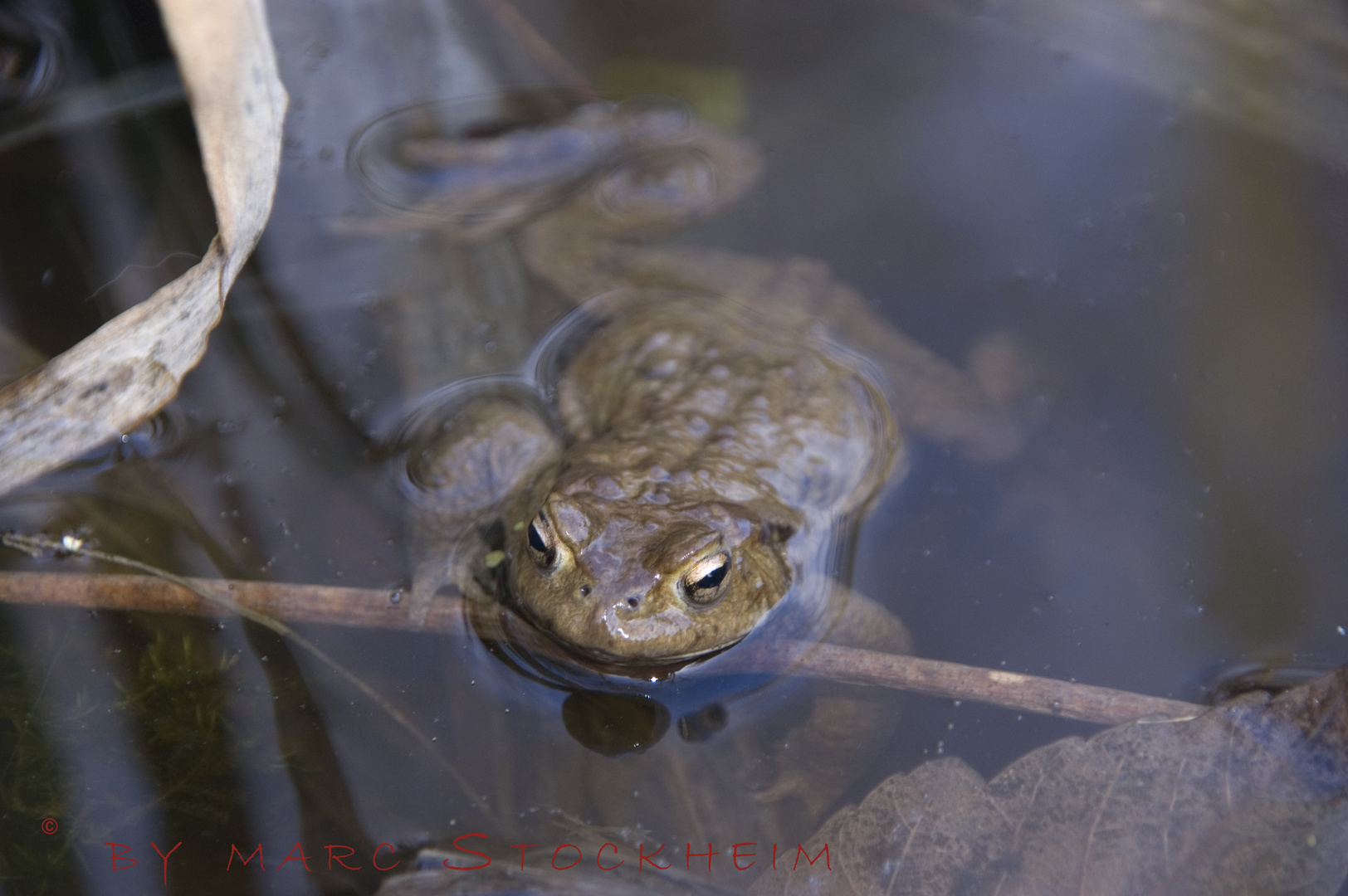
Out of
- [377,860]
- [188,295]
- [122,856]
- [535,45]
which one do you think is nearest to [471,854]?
[377,860]

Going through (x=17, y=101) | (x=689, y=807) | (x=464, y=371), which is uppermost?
(x=17, y=101)

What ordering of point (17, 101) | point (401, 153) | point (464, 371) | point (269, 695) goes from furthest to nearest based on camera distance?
point (401, 153)
point (17, 101)
point (464, 371)
point (269, 695)

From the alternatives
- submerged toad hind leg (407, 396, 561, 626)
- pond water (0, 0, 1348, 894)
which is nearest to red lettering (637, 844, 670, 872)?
pond water (0, 0, 1348, 894)

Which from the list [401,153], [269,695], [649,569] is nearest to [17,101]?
[401,153]

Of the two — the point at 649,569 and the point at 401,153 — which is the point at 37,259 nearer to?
the point at 401,153

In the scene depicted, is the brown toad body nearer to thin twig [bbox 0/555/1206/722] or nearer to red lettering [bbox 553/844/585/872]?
thin twig [bbox 0/555/1206/722]

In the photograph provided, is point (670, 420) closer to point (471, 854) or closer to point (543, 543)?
point (543, 543)

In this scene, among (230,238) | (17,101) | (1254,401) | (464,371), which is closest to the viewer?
(230,238)
